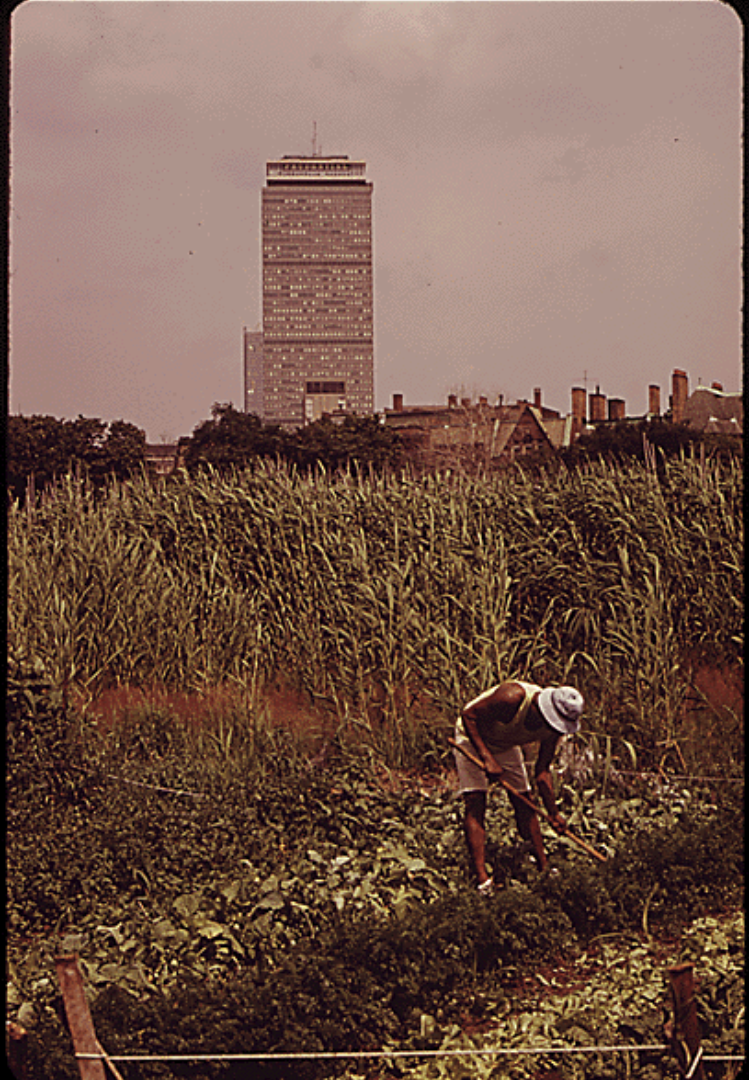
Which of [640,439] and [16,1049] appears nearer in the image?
[16,1049]

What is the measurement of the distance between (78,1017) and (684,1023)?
147 cm

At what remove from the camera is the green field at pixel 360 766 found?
3305 millimetres

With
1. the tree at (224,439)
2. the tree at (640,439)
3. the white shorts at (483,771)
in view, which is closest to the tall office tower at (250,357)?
the tree at (224,439)

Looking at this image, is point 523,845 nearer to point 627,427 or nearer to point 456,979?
point 456,979

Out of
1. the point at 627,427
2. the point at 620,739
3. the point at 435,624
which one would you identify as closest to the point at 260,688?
the point at 435,624

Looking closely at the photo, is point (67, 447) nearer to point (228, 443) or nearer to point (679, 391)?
point (228, 443)

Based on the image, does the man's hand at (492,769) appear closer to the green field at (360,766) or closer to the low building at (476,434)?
the green field at (360,766)

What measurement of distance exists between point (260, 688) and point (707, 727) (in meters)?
2.49


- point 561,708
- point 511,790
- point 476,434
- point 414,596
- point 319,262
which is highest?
point 319,262

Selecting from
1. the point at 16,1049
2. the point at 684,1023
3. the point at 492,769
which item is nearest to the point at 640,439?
the point at 492,769

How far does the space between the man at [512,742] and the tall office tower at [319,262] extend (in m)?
3.03

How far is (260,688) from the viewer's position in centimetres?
613

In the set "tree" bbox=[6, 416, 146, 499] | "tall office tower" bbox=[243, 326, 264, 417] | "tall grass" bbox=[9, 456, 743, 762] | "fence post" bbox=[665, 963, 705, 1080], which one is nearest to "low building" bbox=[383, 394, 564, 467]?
"tall office tower" bbox=[243, 326, 264, 417]

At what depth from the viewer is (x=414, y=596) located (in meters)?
5.98
